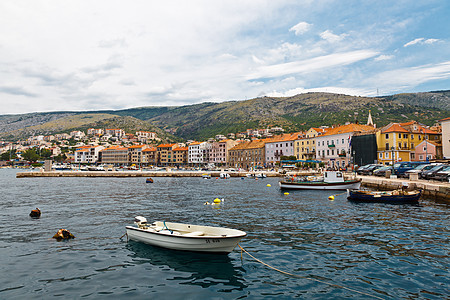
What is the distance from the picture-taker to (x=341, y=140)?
305 feet

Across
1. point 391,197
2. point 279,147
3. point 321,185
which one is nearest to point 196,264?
point 391,197

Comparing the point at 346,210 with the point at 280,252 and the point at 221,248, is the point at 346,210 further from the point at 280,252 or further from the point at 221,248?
the point at 221,248

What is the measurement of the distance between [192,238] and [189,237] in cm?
15

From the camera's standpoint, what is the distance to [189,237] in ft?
42.6

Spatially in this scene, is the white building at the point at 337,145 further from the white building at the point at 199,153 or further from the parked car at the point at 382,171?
the white building at the point at 199,153

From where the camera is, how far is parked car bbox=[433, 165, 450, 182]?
115ft

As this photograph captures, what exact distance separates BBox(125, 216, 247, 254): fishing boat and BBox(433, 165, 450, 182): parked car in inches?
1346

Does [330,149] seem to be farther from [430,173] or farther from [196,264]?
[196,264]

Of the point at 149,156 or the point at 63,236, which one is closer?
the point at 63,236

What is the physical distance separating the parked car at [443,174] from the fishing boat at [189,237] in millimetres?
34176

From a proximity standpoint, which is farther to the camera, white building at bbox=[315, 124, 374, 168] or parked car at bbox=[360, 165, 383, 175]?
white building at bbox=[315, 124, 374, 168]

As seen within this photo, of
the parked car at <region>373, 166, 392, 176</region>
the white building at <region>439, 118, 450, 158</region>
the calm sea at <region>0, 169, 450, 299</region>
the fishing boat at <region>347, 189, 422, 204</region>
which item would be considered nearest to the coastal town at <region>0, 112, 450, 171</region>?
the white building at <region>439, 118, 450, 158</region>

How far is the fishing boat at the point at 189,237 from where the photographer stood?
12656 mm

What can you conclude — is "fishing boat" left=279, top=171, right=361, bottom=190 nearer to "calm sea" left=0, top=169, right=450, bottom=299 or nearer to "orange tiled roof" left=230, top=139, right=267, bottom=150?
"calm sea" left=0, top=169, right=450, bottom=299
